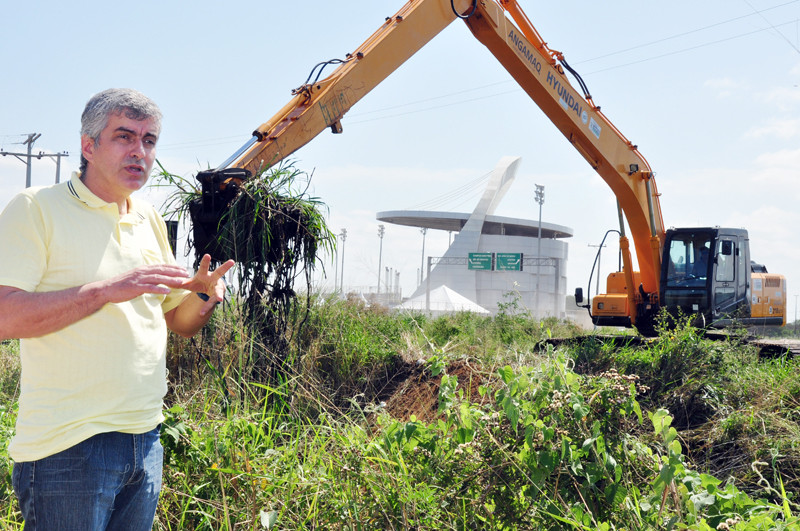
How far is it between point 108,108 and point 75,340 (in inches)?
28.0

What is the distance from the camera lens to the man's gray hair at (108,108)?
83.0 inches

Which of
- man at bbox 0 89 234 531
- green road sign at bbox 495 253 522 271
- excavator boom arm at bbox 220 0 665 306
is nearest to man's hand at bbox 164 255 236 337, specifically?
man at bbox 0 89 234 531

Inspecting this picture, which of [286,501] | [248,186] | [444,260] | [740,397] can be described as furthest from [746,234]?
[444,260]

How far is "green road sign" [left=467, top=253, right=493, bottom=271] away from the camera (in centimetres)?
4681

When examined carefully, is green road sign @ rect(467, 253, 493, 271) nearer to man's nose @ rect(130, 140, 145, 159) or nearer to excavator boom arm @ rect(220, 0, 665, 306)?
excavator boom arm @ rect(220, 0, 665, 306)

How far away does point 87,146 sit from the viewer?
2.14 meters

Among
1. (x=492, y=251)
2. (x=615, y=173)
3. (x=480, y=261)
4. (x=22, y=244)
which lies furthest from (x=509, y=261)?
(x=22, y=244)

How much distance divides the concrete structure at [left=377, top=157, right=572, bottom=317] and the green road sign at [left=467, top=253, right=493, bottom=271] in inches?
26.1

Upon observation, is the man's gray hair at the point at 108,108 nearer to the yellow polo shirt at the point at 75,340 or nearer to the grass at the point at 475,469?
the yellow polo shirt at the point at 75,340

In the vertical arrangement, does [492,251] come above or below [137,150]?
above

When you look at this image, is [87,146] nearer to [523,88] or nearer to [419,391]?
[419,391]

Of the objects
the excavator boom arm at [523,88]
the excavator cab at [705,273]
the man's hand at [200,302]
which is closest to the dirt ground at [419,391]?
the excavator boom arm at [523,88]

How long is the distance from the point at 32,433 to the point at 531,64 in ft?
28.4

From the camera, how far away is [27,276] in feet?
6.15
